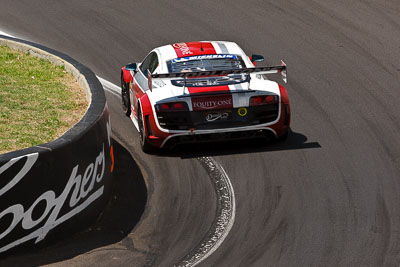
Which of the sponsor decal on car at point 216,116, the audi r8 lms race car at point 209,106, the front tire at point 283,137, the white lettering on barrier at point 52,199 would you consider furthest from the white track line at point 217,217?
the white lettering on barrier at point 52,199

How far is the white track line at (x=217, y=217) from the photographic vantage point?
30.9 feet

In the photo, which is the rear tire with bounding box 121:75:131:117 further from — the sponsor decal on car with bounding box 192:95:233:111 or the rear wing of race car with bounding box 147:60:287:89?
the sponsor decal on car with bounding box 192:95:233:111

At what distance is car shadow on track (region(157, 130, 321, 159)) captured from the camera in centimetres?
1227

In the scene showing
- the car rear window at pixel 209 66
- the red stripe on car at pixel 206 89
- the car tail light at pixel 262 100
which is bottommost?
the car tail light at pixel 262 100

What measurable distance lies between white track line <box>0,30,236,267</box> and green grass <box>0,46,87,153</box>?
201cm

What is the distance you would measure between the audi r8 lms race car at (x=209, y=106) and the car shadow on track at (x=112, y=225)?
674mm

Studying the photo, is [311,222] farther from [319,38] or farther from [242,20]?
[242,20]

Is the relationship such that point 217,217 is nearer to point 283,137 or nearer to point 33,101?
point 283,137

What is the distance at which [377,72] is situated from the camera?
51.7 feet

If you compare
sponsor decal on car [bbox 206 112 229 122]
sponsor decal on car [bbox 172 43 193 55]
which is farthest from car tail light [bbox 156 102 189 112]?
sponsor decal on car [bbox 172 43 193 55]

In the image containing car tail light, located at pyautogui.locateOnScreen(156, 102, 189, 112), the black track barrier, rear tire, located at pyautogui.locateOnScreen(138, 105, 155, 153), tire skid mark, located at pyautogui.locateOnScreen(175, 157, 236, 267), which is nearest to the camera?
the black track barrier

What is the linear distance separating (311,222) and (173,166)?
2.55 m

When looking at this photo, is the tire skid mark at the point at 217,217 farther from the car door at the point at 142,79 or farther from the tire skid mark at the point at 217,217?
the car door at the point at 142,79

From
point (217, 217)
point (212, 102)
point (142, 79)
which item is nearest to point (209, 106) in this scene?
point (212, 102)
